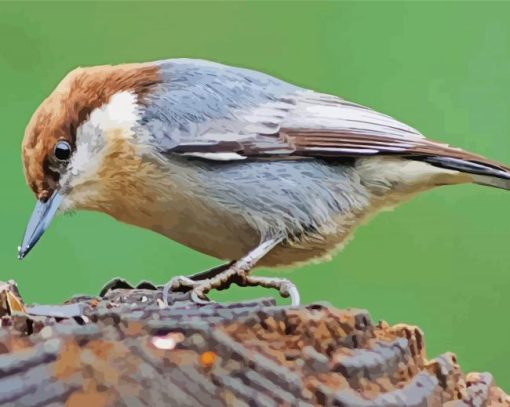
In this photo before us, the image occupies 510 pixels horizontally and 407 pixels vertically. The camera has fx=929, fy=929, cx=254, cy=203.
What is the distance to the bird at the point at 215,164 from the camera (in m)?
1.33

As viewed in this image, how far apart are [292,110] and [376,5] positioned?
0.83 meters

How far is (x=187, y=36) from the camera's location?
2.11 meters

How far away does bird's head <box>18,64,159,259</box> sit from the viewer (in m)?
1.31

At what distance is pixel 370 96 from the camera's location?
6.88 ft

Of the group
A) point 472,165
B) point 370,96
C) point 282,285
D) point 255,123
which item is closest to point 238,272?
point 282,285

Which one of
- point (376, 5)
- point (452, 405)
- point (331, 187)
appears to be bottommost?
point (452, 405)

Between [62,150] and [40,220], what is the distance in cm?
11

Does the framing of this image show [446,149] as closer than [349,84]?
Yes

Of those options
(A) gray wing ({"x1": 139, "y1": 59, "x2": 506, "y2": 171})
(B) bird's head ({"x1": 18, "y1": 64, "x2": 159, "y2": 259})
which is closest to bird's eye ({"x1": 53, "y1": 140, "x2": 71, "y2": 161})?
(B) bird's head ({"x1": 18, "y1": 64, "x2": 159, "y2": 259})

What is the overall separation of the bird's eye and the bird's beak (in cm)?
6

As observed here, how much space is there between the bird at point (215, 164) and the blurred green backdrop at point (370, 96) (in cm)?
64

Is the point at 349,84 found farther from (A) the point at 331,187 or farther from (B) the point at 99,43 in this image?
(A) the point at 331,187

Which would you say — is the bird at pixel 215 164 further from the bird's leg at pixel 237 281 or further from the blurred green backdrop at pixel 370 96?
the blurred green backdrop at pixel 370 96

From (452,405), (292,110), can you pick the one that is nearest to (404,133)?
(292,110)
